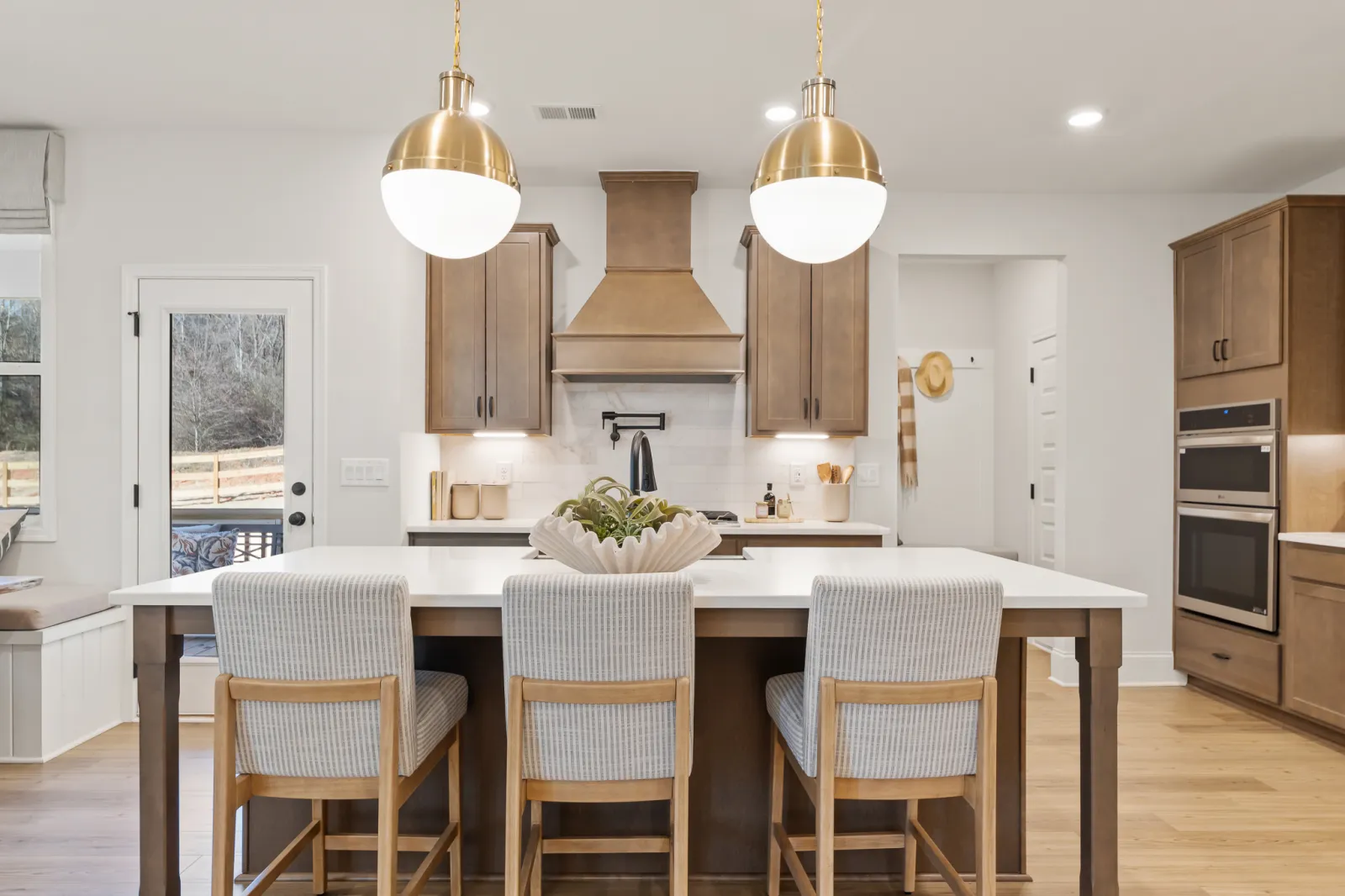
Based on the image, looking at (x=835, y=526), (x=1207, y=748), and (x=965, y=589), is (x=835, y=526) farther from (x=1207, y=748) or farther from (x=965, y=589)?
(x=965, y=589)

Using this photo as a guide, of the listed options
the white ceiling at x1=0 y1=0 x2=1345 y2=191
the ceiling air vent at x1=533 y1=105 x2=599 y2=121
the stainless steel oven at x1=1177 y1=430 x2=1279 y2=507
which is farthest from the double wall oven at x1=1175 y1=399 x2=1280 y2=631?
the ceiling air vent at x1=533 y1=105 x2=599 y2=121

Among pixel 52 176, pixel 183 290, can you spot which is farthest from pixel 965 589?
pixel 52 176

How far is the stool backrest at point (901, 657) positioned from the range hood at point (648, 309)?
2352 mm

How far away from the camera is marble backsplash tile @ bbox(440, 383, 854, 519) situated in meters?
4.41

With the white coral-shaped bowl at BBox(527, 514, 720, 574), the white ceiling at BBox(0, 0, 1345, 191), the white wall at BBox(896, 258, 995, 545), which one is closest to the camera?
the white coral-shaped bowl at BBox(527, 514, 720, 574)

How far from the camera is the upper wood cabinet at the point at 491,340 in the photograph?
13.3 feet

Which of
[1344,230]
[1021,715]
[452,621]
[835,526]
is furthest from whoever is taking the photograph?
[835,526]

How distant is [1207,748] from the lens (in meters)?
3.39

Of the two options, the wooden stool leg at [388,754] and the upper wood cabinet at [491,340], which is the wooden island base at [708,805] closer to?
the wooden stool leg at [388,754]

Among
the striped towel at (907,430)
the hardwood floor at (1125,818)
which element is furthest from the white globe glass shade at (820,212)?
the striped towel at (907,430)

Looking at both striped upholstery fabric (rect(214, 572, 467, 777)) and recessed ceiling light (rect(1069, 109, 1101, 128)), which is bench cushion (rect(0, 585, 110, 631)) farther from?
recessed ceiling light (rect(1069, 109, 1101, 128))

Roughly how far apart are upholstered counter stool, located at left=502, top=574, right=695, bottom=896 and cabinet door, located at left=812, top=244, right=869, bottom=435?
2.62 meters

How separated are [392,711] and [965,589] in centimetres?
123

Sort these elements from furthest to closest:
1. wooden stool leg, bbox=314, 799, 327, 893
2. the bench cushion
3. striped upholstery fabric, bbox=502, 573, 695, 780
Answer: the bench cushion → wooden stool leg, bbox=314, 799, 327, 893 → striped upholstery fabric, bbox=502, 573, 695, 780
